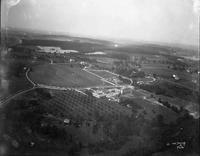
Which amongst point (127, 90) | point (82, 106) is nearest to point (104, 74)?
point (127, 90)

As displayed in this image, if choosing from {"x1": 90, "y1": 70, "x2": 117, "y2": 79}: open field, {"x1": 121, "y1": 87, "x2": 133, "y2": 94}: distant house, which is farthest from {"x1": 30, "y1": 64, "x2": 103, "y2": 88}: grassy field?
{"x1": 121, "y1": 87, "x2": 133, "y2": 94}: distant house

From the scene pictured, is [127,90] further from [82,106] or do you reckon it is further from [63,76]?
[63,76]

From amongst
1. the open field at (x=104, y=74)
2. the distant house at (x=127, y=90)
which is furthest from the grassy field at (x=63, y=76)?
the distant house at (x=127, y=90)

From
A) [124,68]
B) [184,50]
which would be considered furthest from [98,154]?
[184,50]

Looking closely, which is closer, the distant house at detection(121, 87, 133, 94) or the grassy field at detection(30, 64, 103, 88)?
the grassy field at detection(30, 64, 103, 88)

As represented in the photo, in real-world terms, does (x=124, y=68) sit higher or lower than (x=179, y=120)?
higher

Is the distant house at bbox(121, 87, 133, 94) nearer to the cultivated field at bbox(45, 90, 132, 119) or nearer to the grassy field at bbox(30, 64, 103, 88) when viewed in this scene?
the cultivated field at bbox(45, 90, 132, 119)

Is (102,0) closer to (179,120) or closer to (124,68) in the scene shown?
(124,68)

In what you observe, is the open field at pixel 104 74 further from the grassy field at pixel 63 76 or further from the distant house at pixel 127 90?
the distant house at pixel 127 90

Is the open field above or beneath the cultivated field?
above
